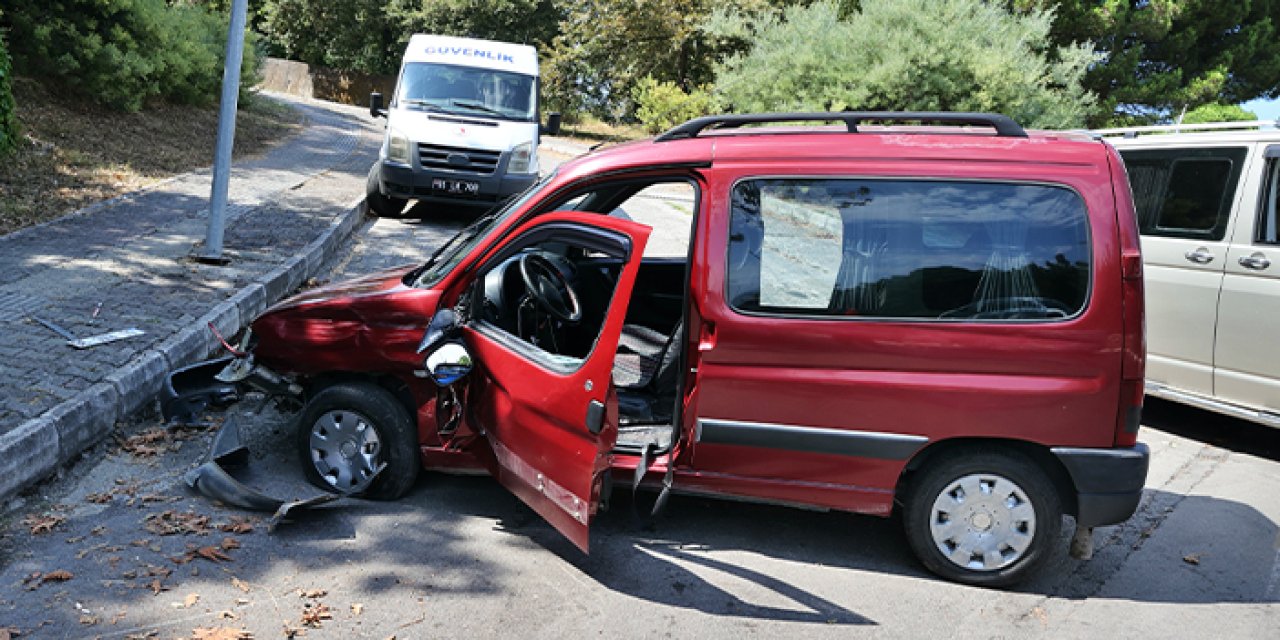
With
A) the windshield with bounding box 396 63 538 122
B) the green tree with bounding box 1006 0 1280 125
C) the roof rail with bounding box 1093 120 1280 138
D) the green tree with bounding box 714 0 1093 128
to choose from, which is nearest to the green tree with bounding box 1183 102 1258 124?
the green tree with bounding box 1006 0 1280 125

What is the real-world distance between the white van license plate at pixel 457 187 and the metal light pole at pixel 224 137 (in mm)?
3723

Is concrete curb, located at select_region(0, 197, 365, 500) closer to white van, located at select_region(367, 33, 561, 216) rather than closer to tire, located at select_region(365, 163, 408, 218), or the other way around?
white van, located at select_region(367, 33, 561, 216)

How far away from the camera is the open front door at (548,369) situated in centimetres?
406

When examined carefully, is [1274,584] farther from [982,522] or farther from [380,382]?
[380,382]

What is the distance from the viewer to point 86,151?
12.8 meters

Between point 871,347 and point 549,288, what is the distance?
1.78 m

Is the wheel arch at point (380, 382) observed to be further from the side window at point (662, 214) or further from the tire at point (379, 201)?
the tire at point (379, 201)

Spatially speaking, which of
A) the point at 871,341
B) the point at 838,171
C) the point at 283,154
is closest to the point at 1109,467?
the point at 871,341

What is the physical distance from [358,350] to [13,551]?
1654 mm

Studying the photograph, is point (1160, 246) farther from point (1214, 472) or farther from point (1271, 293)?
point (1214, 472)

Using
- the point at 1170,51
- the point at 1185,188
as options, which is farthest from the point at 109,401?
the point at 1170,51

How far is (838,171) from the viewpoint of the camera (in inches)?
177

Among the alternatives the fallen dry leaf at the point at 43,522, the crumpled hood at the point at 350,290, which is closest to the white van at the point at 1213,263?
the crumpled hood at the point at 350,290

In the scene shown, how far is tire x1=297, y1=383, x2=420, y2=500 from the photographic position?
16.1 feet
